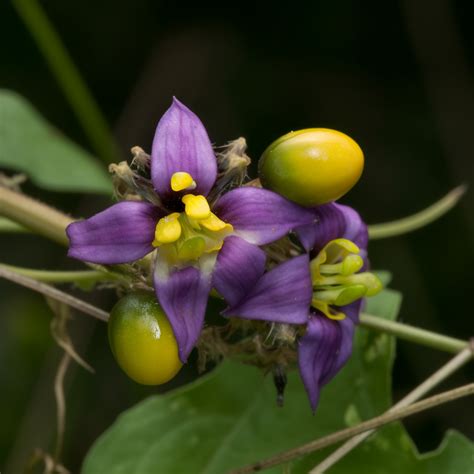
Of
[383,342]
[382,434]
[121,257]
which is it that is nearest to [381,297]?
[383,342]

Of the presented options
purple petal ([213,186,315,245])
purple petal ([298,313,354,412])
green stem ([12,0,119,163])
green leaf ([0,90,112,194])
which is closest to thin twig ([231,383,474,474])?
purple petal ([298,313,354,412])

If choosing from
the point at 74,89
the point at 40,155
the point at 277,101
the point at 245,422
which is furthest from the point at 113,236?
the point at 277,101

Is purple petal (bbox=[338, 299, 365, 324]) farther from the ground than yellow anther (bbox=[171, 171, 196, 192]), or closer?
closer

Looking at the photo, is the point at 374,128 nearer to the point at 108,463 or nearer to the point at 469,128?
the point at 469,128

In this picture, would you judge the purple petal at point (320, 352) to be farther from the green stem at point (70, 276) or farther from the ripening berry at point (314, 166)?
the green stem at point (70, 276)

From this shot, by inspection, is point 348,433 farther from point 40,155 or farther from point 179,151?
point 40,155

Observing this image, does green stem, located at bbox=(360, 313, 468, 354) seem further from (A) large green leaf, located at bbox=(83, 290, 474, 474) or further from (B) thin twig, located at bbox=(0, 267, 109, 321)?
(B) thin twig, located at bbox=(0, 267, 109, 321)

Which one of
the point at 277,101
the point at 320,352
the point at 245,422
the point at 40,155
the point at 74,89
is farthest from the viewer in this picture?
the point at 277,101
